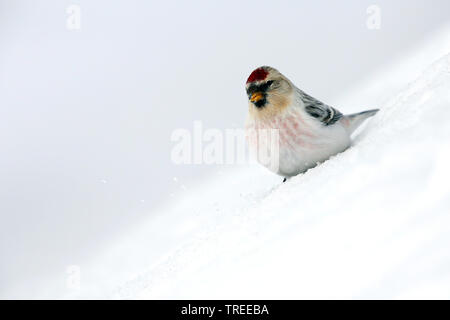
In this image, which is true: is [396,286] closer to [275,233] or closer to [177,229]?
[275,233]

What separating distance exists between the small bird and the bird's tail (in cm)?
5

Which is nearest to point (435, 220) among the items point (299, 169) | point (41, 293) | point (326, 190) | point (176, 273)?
point (326, 190)

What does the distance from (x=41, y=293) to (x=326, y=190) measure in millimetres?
2272

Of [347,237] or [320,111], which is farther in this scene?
[320,111]

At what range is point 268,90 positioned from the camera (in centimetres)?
181

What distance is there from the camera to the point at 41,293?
2984mm

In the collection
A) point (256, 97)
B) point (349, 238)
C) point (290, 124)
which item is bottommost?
point (349, 238)

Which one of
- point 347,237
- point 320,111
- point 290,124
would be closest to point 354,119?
point 320,111

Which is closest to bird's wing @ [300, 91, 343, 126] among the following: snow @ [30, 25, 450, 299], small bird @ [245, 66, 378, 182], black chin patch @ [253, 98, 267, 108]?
small bird @ [245, 66, 378, 182]

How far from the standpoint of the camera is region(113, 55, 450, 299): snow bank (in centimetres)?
92

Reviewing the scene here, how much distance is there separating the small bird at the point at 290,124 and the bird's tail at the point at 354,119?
0.17 feet

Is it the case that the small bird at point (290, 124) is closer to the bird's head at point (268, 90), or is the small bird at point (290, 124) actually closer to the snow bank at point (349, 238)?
the bird's head at point (268, 90)

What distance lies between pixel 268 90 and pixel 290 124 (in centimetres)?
15

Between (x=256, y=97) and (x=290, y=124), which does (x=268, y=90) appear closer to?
(x=256, y=97)
